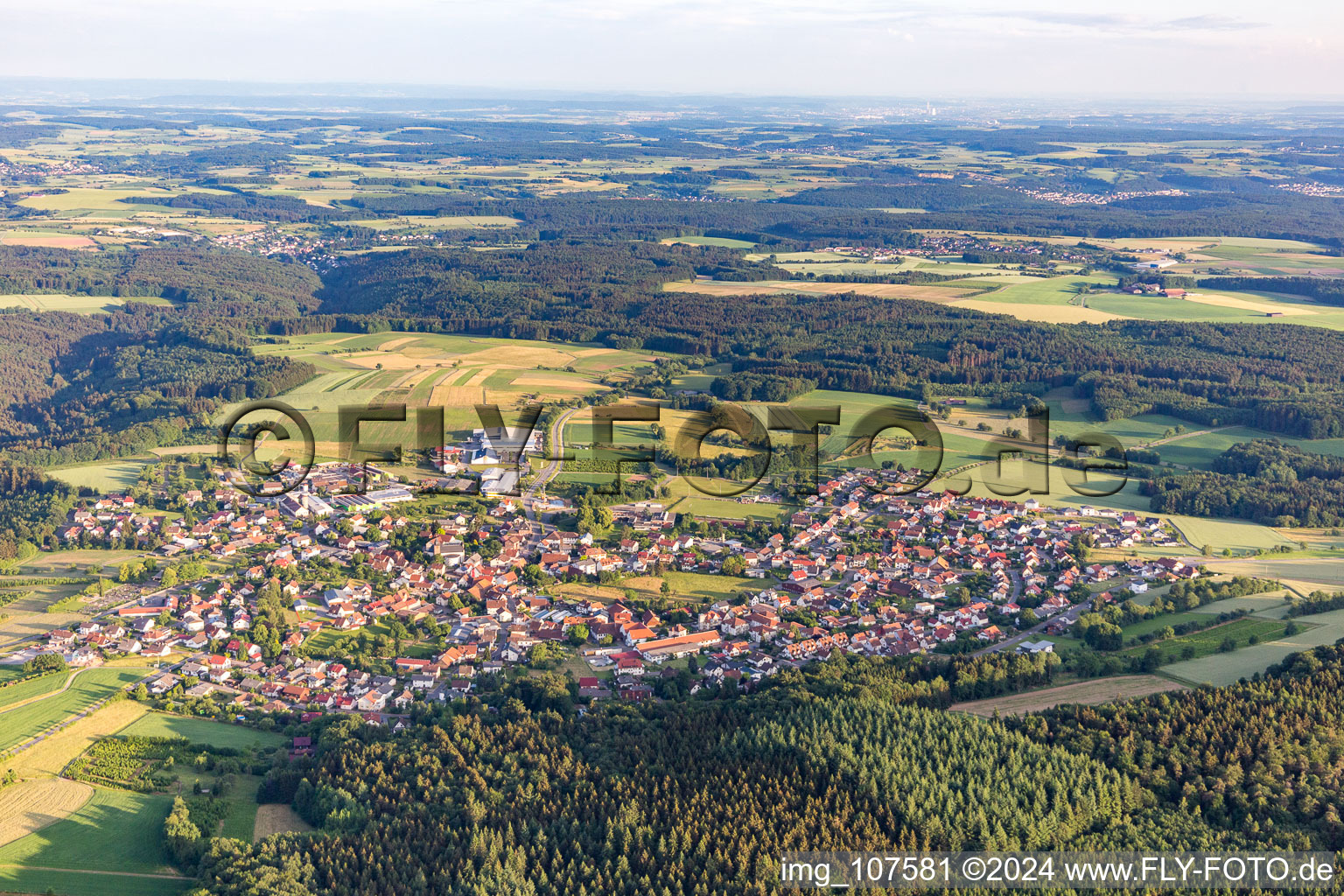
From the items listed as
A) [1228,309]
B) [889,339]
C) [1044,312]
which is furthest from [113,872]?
[1228,309]

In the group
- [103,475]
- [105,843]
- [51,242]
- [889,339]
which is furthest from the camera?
[51,242]

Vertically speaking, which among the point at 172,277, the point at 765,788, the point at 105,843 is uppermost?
the point at 172,277

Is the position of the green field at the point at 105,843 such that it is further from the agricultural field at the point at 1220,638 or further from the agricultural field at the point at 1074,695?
the agricultural field at the point at 1220,638

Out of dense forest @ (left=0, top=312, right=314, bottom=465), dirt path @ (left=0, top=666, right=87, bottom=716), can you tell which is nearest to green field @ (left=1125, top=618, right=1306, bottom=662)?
dirt path @ (left=0, top=666, right=87, bottom=716)

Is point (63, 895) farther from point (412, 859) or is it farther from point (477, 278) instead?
point (477, 278)

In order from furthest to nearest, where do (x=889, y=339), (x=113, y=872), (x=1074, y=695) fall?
(x=889, y=339), (x=1074, y=695), (x=113, y=872)

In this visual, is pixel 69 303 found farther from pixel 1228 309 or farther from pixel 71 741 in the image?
pixel 1228 309

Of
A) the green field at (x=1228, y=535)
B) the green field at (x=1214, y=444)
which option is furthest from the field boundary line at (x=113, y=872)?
the green field at (x=1214, y=444)
